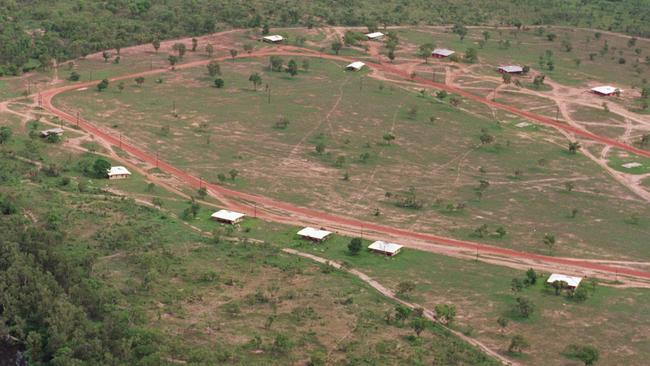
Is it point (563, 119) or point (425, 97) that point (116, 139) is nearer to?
point (425, 97)

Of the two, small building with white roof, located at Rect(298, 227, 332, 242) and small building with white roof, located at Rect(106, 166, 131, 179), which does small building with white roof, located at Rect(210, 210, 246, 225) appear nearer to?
small building with white roof, located at Rect(298, 227, 332, 242)

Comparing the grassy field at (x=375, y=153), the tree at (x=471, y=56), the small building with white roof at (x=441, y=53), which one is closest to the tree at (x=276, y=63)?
the grassy field at (x=375, y=153)

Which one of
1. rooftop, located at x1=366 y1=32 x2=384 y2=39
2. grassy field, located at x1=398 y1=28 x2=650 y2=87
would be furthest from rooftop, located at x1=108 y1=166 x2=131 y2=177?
rooftop, located at x1=366 y1=32 x2=384 y2=39

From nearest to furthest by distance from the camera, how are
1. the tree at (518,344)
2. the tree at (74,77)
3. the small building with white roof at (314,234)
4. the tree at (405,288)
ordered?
1. the tree at (518,344)
2. the tree at (405,288)
3. the small building with white roof at (314,234)
4. the tree at (74,77)

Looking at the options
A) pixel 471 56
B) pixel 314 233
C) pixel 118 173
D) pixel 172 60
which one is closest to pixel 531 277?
pixel 314 233

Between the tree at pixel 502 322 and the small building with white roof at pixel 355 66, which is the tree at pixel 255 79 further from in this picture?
the tree at pixel 502 322

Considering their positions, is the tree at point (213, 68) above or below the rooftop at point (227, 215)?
above
